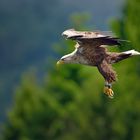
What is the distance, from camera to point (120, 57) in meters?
11.6

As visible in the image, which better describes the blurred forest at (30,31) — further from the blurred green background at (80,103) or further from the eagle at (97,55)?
the eagle at (97,55)

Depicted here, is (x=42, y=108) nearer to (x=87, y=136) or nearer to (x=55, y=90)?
(x=55, y=90)

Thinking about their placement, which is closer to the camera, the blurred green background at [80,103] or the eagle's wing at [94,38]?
the eagle's wing at [94,38]

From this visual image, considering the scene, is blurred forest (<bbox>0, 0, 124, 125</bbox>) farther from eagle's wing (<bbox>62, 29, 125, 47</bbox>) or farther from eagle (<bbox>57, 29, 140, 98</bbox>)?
eagle's wing (<bbox>62, 29, 125, 47</bbox>)

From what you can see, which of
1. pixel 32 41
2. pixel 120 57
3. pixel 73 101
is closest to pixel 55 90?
pixel 73 101

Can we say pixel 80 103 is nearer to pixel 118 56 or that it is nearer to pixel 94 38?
→ pixel 118 56

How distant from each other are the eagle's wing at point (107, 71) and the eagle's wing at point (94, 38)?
226 millimetres

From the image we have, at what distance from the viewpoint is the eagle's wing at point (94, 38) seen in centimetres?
1124

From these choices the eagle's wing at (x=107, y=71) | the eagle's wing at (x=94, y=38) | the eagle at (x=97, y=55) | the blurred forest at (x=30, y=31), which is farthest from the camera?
the blurred forest at (x=30, y=31)

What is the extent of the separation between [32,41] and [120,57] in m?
174

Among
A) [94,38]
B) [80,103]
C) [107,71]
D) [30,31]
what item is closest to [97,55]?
[107,71]

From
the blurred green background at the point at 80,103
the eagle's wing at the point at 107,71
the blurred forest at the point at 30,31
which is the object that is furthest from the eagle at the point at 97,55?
the blurred forest at the point at 30,31

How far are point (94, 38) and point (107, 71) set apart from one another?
1.71 ft

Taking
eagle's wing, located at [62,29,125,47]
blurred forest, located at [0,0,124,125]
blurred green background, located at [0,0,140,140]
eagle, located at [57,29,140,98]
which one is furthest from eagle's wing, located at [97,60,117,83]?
blurred forest, located at [0,0,124,125]
